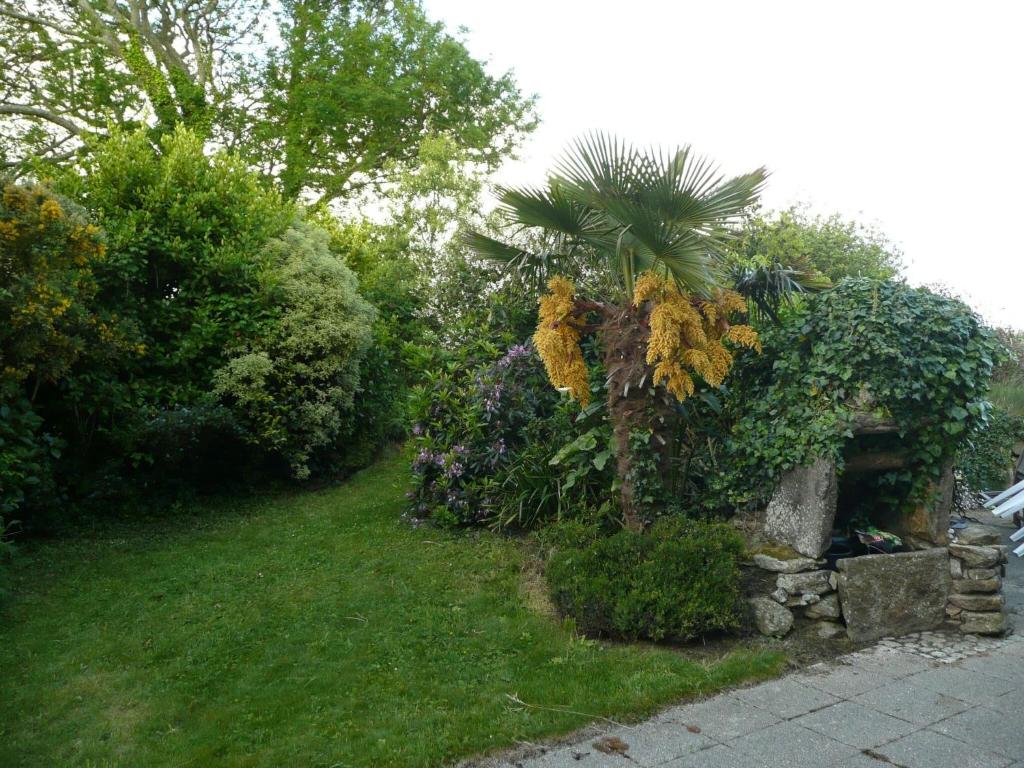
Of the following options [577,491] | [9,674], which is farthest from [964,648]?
[9,674]

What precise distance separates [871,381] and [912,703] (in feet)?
7.71

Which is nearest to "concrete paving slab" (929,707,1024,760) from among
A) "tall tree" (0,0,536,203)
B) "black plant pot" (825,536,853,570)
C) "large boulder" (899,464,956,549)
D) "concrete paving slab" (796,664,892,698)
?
"concrete paving slab" (796,664,892,698)

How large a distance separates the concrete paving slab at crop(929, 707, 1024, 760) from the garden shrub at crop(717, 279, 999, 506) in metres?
1.95

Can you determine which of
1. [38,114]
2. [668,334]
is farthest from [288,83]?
[668,334]

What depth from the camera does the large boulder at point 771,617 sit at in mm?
5582

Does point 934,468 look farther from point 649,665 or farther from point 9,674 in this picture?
point 9,674

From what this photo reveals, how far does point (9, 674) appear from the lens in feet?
A: 16.4

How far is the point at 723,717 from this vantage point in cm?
439

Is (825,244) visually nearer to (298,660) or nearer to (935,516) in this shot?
(935,516)

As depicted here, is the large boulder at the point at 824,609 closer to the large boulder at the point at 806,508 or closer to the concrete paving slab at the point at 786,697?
the large boulder at the point at 806,508

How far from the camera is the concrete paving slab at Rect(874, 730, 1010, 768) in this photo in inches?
151

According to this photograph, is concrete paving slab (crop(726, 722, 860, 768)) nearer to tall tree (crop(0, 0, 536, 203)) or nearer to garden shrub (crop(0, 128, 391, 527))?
garden shrub (crop(0, 128, 391, 527))

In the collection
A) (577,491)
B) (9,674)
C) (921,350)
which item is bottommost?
(9,674)

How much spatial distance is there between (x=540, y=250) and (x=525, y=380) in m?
1.73
